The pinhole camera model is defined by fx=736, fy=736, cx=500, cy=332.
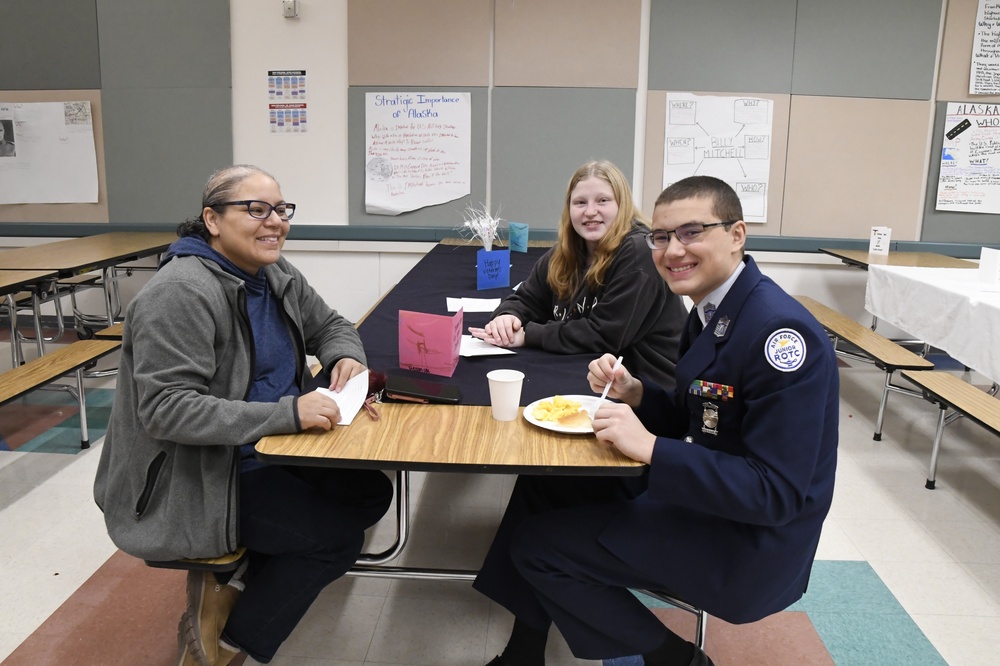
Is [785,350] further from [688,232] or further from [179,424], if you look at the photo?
[179,424]

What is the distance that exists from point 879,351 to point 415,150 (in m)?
3.22

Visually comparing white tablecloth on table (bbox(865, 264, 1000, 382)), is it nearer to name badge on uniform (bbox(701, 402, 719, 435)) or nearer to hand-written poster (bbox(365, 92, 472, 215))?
name badge on uniform (bbox(701, 402, 719, 435))

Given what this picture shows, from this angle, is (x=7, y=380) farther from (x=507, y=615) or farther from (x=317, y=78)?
(x=317, y=78)

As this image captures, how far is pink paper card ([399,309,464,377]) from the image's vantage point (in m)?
1.88

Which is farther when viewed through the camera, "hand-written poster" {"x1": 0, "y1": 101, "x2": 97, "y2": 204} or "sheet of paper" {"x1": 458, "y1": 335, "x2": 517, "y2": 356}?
"hand-written poster" {"x1": 0, "y1": 101, "x2": 97, "y2": 204}

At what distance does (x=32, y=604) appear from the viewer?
84.7 inches

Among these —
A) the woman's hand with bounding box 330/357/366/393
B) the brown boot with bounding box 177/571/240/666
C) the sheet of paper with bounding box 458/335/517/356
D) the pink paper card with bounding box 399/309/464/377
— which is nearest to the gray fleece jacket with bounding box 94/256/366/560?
the brown boot with bounding box 177/571/240/666

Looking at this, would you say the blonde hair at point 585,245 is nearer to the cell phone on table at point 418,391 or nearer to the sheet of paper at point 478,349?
the sheet of paper at point 478,349

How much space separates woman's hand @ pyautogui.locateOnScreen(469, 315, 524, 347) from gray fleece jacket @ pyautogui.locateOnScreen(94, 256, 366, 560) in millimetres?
823

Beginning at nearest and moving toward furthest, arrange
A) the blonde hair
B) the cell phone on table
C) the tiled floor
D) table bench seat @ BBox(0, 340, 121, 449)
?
the cell phone on table → the tiled floor → the blonde hair → table bench seat @ BBox(0, 340, 121, 449)

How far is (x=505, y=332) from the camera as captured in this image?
88.4 inches

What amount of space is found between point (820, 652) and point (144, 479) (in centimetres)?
177

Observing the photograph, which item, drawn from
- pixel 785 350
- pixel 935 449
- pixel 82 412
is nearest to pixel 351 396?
pixel 785 350

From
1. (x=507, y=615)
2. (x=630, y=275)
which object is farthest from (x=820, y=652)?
(x=630, y=275)
